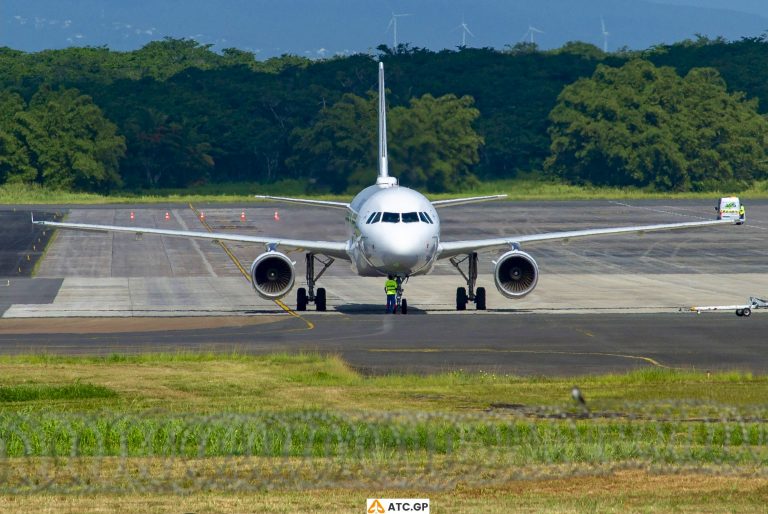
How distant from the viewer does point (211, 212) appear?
4702 inches

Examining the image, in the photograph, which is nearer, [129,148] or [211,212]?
[211,212]

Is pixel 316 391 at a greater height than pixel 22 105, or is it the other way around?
pixel 22 105

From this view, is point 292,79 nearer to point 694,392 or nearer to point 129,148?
point 129,148

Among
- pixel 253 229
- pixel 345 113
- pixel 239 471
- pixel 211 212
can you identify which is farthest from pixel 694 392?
pixel 345 113

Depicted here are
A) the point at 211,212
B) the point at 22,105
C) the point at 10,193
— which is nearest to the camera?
the point at 211,212

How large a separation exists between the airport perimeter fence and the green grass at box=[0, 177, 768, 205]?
371 feet

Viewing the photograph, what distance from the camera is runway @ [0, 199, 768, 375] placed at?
37.0 metres

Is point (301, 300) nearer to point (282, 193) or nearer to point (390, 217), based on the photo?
point (390, 217)

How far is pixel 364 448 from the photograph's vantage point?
21969 mm

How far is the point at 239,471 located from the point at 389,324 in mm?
24832

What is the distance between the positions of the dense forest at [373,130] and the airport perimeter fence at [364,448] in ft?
389

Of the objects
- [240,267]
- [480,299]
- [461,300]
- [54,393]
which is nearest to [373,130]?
[240,267]

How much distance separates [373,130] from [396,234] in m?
105

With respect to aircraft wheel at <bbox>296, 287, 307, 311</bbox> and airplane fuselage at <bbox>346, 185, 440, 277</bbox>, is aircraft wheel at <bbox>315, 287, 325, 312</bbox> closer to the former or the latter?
aircraft wheel at <bbox>296, 287, 307, 311</bbox>
